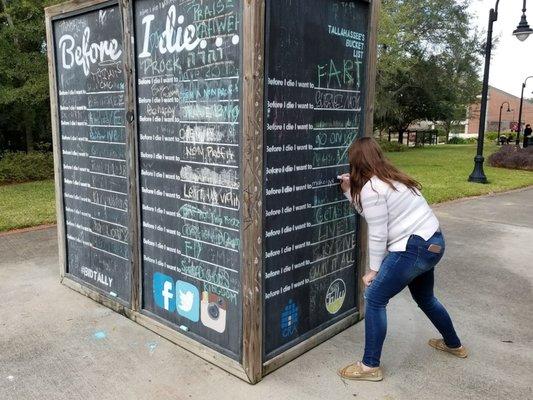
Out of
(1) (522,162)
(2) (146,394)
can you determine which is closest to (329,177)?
(2) (146,394)

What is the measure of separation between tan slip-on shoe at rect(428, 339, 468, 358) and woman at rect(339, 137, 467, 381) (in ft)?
2.46

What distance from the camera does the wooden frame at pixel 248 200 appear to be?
2.87m

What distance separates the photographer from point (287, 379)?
127 inches

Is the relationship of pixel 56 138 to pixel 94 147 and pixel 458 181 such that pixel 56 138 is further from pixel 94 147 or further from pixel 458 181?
pixel 458 181

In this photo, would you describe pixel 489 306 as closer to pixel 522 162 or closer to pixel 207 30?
pixel 207 30

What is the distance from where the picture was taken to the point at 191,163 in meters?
3.41

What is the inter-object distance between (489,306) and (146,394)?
10.8 feet

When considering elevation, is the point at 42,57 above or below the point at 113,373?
above

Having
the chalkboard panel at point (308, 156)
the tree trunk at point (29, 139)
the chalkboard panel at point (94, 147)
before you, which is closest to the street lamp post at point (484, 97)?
the chalkboard panel at point (308, 156)

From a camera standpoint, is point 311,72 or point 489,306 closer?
point 311,72

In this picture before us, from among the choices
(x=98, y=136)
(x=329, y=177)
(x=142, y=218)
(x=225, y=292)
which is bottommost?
(x=225, y=292)

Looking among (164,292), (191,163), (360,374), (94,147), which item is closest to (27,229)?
(94,147)

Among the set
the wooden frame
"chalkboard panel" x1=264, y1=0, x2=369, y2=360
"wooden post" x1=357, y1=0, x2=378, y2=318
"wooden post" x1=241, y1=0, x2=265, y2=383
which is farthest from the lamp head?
"wooden post" x1=241, y1=0, x2=265, y2=383

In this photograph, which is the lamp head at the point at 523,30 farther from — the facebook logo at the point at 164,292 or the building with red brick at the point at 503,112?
the building with red brick at the point at 503,112
